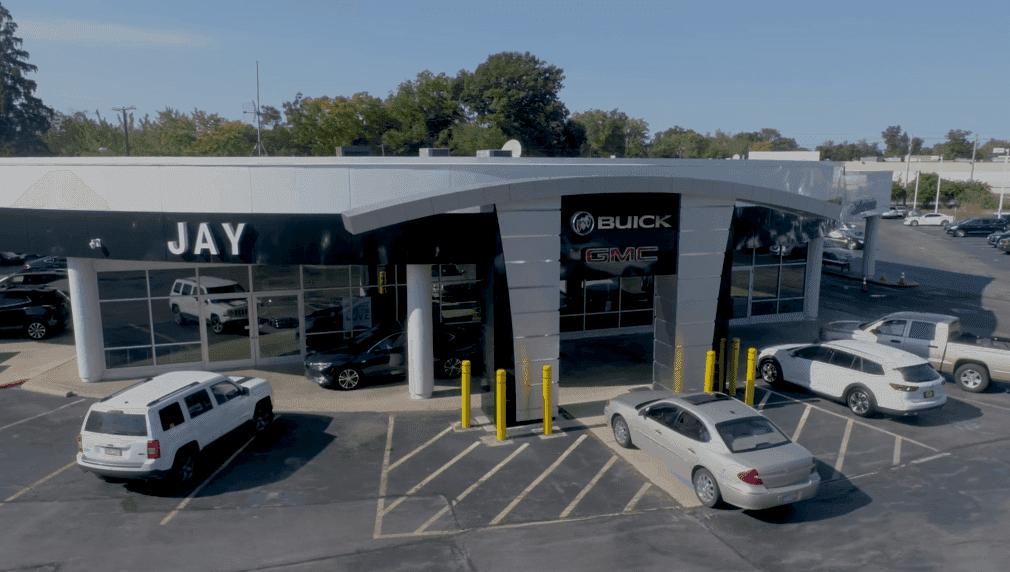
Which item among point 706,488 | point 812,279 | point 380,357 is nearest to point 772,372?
point 706,488

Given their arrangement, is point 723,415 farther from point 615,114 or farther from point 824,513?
point 615,114

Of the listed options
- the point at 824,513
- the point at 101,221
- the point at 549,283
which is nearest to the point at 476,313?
the point at 549,283

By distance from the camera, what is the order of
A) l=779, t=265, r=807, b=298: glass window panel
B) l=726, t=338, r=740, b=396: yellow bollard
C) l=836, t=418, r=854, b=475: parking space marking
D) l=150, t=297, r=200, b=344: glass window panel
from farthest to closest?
l=779, t=265, r=807, b=298: glass window panel < l=150, t=297, r=200, b=344: glass window panel < l=726, t=338, r=740, b=396: yellow bollard < l=836, t=418, r=854, b=475: parking space marking

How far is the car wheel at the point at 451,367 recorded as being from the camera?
59.5 ft

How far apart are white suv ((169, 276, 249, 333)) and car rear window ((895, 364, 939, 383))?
1714 centimetres

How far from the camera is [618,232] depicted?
49.6ft

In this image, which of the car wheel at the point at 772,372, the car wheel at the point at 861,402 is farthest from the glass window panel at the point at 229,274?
the car wheel at the point at 861,402

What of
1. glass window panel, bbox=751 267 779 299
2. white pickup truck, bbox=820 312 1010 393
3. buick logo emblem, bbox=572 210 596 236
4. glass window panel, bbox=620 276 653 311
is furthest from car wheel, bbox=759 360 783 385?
glass window panel, bbox=751 267 779 299

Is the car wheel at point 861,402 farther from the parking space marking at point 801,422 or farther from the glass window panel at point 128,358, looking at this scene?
the glass window panel at point 128,358

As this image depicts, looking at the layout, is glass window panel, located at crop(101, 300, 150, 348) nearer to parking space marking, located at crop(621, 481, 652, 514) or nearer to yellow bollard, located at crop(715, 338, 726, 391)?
parking space marking, located at crop(621, 481, 652, 514)

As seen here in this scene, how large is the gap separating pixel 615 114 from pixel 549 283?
90.9 metres

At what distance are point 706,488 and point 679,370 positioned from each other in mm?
5186

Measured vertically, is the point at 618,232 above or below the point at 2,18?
Answer: below

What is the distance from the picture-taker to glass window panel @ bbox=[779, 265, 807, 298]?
87.0 feet
